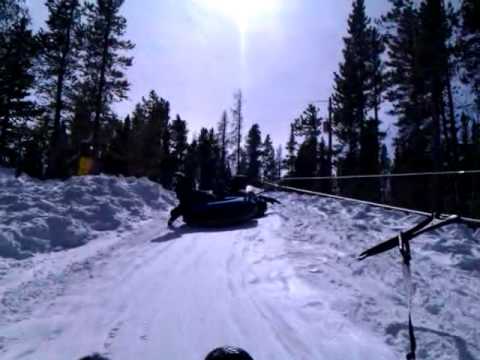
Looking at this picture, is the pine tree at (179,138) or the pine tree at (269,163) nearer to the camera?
the pine tree at (179,138)

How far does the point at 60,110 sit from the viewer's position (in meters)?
21.6

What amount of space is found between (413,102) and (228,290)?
61.7 feet

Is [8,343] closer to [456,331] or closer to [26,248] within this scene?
[26,248]

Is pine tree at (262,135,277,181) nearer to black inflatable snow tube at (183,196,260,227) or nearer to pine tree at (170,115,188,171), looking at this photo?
pine tree at (170,115,188,171)

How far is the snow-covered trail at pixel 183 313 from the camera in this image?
2.66 m

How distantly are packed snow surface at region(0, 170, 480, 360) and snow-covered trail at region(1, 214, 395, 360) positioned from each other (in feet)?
0.05

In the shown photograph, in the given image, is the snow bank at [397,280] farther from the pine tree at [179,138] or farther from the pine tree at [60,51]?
the pine tree at [179,138]

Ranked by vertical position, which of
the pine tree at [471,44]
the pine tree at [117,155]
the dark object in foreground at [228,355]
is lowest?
the dark object in foreground at [228,355]

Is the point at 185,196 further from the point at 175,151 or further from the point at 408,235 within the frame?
the point at 175,151

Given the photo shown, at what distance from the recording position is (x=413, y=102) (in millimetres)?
18547

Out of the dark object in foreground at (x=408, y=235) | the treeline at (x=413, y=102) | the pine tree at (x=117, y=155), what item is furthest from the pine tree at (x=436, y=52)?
the pine tree at (x=117, y=155)

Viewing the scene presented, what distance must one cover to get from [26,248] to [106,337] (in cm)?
329

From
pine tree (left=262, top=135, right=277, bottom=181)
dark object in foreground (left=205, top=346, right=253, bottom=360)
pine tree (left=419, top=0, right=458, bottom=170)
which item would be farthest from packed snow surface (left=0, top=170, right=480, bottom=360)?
pine tree (left=262, top=135, right=277, bottom=181)

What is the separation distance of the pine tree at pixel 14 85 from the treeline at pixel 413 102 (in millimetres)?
17820
